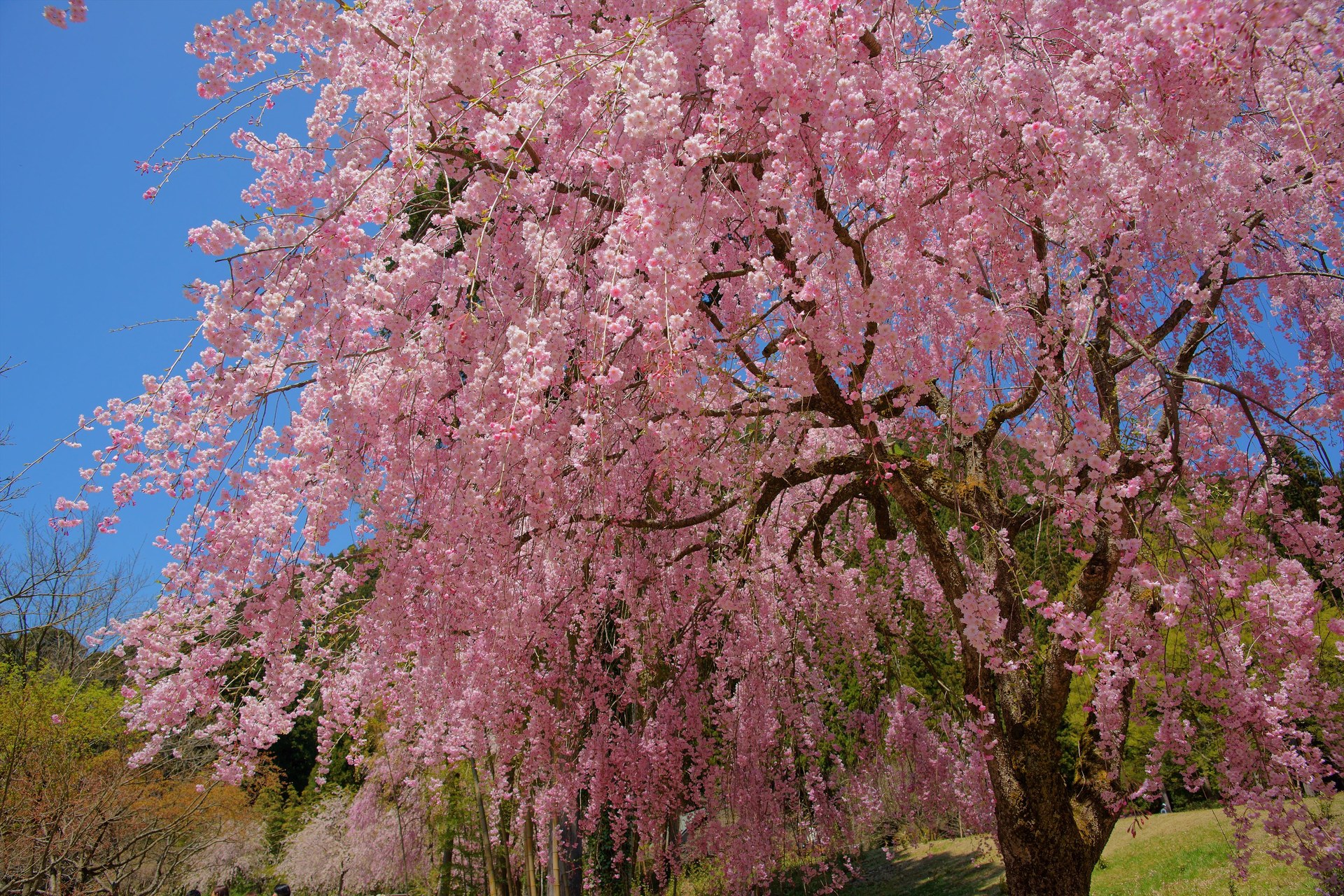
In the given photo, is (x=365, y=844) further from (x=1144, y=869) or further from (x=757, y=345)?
(x=757, y=345)

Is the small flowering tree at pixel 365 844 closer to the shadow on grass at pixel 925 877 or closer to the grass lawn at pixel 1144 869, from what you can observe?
the shadow on grass at pixel 925 877

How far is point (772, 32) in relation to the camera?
263cm

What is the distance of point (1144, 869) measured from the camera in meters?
8.20

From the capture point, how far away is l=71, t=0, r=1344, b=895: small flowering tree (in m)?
2.75

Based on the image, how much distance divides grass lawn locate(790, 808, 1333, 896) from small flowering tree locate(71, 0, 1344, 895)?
2.50 meters

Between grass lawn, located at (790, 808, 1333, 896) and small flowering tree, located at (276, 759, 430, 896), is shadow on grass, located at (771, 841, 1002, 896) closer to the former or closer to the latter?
grass lawn, located at (790, 808, 1333, 896)

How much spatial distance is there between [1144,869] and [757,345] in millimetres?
8102

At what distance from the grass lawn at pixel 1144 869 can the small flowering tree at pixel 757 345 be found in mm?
2496

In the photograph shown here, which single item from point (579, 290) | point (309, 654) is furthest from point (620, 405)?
point (309, 654)

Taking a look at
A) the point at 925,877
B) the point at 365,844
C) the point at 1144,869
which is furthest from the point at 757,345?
the point at 365,844

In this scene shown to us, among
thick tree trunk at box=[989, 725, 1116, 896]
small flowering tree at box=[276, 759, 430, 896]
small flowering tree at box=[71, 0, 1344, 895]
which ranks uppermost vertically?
small flowering tree at box=[71, 0, 1344, 895]

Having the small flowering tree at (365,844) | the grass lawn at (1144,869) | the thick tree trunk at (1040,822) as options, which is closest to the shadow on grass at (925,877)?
the grass lawn at (1144,869)

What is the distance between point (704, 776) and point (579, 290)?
4944 millimetres

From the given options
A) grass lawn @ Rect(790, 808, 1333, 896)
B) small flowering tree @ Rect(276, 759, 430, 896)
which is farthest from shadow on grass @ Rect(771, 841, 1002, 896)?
small flowering tree @ Rect(276, 759, 430, 896)
